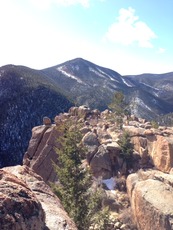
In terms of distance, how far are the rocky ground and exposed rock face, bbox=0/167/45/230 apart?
0.06 m

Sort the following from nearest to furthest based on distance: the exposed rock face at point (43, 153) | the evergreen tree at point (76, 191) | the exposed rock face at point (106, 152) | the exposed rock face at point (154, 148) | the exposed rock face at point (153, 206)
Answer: the exposed rock face at point (153, 206)
the evergreen tree at point (76, 191)
the exposed rock face at point (154, 148)
the exposed rock face at point (106, 152)
the exposed rock face at point (43, 153)

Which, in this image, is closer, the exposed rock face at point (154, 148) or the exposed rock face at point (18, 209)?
the exposed rock face at point (18, 209)

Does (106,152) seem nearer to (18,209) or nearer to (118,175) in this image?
(118,175)

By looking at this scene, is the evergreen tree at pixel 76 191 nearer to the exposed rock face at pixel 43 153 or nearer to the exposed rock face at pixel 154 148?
the exposed rock face at pixel 154 148

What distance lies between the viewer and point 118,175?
38.9 meters

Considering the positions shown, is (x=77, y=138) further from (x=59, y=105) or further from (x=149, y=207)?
(x=59, y=105)

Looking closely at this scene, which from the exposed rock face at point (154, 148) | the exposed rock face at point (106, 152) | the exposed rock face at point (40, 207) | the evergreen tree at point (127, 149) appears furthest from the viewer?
the evergreen tree at point (127, 149)

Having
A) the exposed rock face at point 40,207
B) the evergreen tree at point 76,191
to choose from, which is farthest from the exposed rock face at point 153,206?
the exposed rock face at point 40,207

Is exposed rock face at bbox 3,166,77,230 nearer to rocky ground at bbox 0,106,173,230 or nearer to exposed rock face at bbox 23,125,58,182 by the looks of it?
rocky ground at bbox 0,106,173,230

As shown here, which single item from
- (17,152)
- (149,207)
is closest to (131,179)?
(149,207)

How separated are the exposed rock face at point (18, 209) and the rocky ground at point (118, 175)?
0.19 feet

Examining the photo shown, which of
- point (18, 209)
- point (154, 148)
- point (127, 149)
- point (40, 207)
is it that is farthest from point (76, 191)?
point (154, 148)

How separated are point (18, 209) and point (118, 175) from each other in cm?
3281

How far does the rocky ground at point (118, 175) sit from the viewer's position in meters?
10.8
